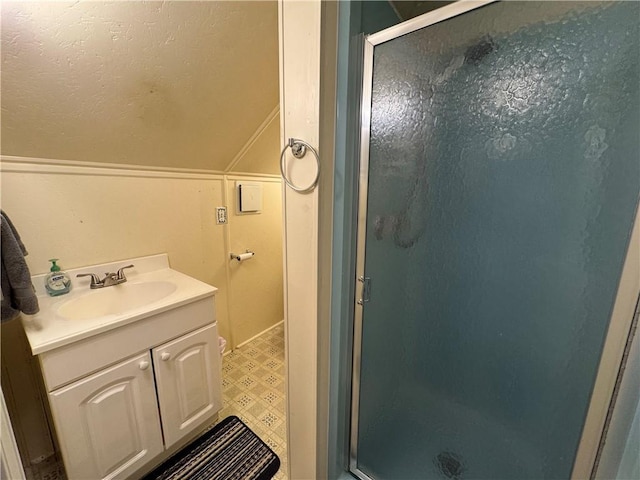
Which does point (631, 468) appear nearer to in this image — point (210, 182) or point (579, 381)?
point (579, 381)

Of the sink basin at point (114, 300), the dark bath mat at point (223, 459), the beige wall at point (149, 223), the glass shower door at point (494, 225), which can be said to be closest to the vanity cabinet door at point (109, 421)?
the dark bath mat at point (223, 459)

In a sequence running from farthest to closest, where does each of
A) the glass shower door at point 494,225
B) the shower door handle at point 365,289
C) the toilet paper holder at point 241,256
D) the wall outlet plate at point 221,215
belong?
the toilet paper holder at point 241,256 < the wall outlet plate at point 221,215 < the shower door handle at point 365,289 < the glass shower door at point 494,225

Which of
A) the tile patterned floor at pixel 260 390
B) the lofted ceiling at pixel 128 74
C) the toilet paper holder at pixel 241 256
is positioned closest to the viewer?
the lofted ceiling at pixel 128 74

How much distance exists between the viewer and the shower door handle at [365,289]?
3.17 ft

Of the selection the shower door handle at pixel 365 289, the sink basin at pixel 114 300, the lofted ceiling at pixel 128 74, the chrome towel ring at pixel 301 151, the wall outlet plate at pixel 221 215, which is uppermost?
the lofted ceiling at pixel 128 74

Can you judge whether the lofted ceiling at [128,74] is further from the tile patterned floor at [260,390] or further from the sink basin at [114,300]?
the tile patterned floor at [260,390]

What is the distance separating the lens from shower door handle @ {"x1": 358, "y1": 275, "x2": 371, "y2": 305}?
0.97 m

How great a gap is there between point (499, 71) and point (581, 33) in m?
0.15

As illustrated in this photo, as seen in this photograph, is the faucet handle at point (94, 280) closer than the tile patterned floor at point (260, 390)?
Yes

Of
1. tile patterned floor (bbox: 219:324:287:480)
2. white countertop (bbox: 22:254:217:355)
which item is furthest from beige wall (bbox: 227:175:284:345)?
white countertop (bbox: 22:254:217:355)

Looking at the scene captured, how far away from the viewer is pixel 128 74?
1038 millimetres

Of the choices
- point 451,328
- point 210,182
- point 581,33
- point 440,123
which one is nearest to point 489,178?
point 440,123

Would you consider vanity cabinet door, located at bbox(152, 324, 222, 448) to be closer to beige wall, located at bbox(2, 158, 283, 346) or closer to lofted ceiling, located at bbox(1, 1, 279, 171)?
beige wall, located at bbox(2, 158, 283, 346)

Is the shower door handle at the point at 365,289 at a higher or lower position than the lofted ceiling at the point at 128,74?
lower
